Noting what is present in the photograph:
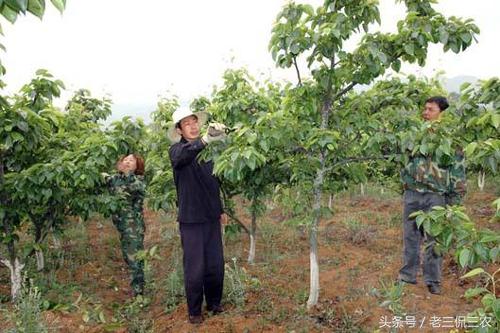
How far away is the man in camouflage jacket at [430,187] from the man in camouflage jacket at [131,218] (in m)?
3.37

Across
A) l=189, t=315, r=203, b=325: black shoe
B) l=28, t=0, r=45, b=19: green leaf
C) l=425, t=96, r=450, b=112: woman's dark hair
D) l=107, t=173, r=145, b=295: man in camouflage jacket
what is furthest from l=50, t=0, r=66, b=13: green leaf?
l=425, t=96, r=450, b=112: woman's dark hair

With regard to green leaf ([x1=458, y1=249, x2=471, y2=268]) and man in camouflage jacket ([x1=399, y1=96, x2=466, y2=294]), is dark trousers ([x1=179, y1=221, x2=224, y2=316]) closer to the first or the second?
man in camouflage jacket ([x1=399, y1=96, x2=466, y2=294])

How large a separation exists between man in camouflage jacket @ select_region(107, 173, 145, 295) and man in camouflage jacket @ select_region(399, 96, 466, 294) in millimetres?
3370

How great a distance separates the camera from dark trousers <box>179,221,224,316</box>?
4.82 m

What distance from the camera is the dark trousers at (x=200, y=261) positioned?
4.82m

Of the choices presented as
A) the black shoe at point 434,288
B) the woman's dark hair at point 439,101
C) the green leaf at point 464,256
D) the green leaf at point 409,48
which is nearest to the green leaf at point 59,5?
the green leaf at point 464,256

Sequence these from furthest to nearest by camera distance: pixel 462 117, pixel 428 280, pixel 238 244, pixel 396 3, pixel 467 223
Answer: pixel 238 244, pixel 428 280, pixel 396 3, pixel 462 117, pixel 467 223

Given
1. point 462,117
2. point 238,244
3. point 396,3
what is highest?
point 396,3

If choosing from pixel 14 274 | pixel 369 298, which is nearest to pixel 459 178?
pixel 369 298

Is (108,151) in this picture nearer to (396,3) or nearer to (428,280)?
(396,3)

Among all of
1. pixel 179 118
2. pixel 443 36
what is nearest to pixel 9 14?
pixel 179 118

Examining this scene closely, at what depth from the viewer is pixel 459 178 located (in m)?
5.34

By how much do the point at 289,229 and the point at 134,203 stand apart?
14.4 feet

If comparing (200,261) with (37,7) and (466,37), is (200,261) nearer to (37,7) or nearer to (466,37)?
(466,37)
